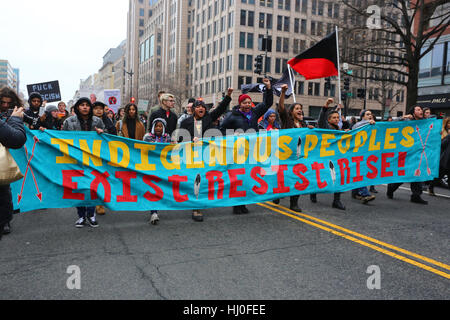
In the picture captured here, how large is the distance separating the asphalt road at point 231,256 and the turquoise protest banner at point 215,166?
1.44 feet

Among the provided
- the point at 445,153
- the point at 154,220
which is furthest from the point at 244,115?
the point at 445,153

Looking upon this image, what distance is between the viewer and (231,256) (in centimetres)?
442

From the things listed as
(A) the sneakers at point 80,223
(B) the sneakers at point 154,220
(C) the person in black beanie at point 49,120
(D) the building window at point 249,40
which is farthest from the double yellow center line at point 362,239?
(D) the building window at point 249,40

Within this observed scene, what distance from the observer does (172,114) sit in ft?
23.9

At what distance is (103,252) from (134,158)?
1.89m

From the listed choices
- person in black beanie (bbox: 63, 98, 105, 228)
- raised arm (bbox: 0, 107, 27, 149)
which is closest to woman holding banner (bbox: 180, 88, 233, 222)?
person in black beanie (bbox: 63, 98, 105, 228)

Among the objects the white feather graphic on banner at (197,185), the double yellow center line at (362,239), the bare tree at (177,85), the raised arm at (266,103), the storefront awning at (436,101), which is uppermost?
the bare tree at (177,85)

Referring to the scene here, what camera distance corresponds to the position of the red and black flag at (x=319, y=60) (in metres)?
9.08

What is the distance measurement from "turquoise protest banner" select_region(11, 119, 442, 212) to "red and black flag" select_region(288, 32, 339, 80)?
2193 mm

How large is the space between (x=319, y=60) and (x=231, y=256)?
6350 millimetres

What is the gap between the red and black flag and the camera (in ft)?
29.8

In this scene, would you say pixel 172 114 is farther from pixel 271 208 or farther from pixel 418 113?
pixel 418 113

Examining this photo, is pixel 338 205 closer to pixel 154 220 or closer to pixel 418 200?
pixel 418 200

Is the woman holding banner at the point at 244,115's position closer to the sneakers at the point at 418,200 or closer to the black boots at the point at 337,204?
the black boots at the point at 337,204
